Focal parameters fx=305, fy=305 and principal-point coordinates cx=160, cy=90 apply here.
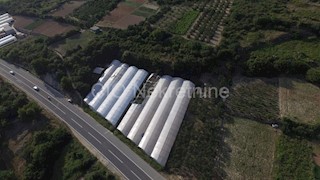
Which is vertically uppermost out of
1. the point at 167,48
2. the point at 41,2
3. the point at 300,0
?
the point at 300,0

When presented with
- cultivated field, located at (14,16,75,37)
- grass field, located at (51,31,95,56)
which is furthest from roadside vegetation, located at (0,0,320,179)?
cultivated field, located at (14,16,75,37)

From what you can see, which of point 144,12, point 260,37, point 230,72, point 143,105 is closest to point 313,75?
point 260,37

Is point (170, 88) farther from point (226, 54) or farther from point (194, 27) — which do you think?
point (194, 27)

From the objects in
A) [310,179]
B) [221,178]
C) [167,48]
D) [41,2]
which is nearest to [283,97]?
[310,179]

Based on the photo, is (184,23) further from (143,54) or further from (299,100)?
(299,100)

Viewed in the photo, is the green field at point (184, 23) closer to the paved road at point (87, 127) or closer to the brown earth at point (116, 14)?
the brown earth at point (116, 14)

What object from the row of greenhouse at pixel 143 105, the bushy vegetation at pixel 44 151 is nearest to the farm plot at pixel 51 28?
the row of greenhouse at pixel 143 105
